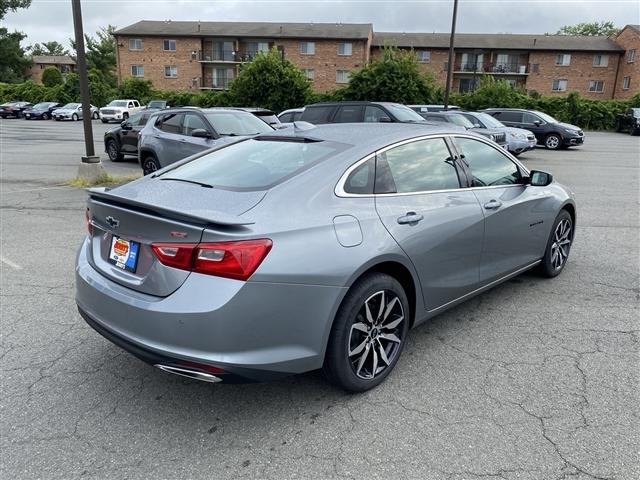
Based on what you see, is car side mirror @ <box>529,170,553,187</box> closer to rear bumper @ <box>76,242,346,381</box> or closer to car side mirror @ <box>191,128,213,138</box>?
rear bumper @ <box>76,242,346,381</box>

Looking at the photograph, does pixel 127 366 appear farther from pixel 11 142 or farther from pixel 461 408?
pixel 11 142

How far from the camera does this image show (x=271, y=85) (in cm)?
3353

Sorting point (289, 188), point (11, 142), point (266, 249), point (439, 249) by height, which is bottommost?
point (11, 142)

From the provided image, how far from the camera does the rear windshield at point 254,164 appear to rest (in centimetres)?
303

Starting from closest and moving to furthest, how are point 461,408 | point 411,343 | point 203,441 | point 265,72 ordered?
point 203,441 → point 461,408 → point 411,343 → point 265,72

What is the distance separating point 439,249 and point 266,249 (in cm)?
144

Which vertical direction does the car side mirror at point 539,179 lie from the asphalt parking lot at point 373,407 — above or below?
above

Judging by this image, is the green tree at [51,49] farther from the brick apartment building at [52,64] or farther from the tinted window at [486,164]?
the tinted window at [486,164]

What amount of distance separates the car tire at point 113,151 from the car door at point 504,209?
1345cm

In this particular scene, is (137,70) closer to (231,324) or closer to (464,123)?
(464,123)

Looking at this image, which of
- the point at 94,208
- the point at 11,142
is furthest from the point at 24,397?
the point at 11,142

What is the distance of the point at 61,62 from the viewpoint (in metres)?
96.2

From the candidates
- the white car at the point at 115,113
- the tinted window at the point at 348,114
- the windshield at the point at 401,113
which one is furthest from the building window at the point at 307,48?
the tinted window at the point at 348,114

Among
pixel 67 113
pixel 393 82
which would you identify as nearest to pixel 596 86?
pixel 393 82
